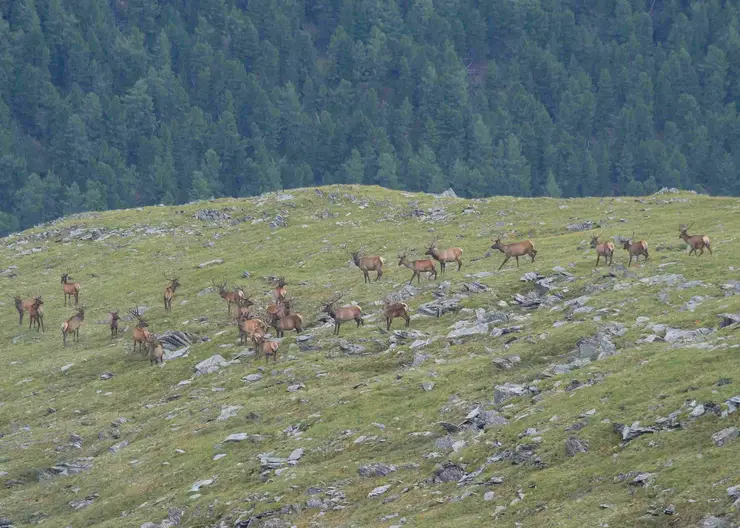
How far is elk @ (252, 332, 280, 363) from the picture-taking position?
1870 inches

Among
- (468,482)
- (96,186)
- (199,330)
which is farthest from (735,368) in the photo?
(96,186)

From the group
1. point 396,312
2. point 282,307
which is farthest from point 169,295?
point 396,312

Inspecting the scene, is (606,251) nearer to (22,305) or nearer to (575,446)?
(575,446)

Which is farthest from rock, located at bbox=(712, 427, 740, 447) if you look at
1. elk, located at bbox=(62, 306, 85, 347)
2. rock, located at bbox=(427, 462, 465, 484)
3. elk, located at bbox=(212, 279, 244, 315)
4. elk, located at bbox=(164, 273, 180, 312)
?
elk, located at bbox=(62, 306, 85, 347)

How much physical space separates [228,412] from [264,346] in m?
5.16

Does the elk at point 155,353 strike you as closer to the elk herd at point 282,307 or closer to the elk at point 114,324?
the elk herd at point 282,307

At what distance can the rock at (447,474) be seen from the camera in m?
32.6

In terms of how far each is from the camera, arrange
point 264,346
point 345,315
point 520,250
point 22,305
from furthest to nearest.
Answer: point 22,305, point 520,250, point 345,315, point 264,346

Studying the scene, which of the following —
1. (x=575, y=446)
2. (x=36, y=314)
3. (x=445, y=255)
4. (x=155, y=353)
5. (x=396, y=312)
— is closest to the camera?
(x=575, y=446)

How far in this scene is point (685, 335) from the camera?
39.2 meters

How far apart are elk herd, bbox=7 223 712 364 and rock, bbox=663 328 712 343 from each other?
11.6m

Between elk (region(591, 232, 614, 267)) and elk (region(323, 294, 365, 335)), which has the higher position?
elk (region(591, 232, 614, 267))

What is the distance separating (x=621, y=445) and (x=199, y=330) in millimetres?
27883

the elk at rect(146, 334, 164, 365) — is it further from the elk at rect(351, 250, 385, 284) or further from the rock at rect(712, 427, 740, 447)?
the rock at rect(712, 427, 740, 447)
